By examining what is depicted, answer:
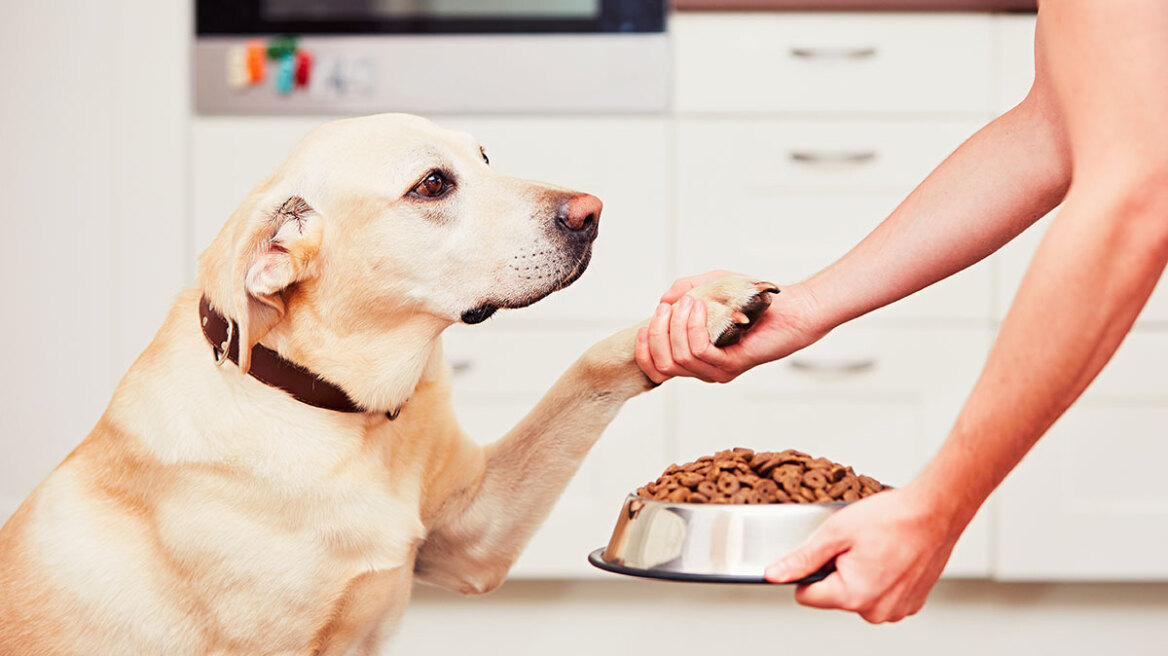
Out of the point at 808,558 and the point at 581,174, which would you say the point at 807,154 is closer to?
the point at 581,174

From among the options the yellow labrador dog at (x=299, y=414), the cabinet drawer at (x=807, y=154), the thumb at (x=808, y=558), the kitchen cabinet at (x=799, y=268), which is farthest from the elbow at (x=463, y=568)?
the cabinet drawer at (x=807, y=154)

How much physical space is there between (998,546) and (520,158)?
114cm

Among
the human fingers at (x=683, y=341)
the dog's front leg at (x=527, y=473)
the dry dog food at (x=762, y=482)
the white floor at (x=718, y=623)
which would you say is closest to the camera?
the dry dog food at (x=762, y=482)

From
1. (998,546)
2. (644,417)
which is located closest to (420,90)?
(644,417)

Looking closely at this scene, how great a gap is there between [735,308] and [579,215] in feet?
0.66

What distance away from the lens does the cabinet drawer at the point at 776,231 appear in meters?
2.03

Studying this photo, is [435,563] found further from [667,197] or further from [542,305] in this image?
[667,197]

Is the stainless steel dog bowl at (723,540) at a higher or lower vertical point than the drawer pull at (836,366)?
higher

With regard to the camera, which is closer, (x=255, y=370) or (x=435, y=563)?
(x=255, y=370)

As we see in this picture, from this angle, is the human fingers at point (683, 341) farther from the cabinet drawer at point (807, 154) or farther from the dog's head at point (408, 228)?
the cabinet drawer at point (807, 154)

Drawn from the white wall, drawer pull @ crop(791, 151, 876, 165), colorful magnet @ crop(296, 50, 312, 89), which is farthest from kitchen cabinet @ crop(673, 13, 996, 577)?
→ the white wall

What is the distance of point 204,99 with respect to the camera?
6.68 feet

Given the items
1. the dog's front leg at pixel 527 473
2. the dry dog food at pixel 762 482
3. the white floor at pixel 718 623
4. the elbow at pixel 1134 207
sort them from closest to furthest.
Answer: the elbow at pixel 1134 207 → the dry dog food at pixel 762 482 → the dog's front leg at pixel 527 473 → the white floor at pixel 718 623

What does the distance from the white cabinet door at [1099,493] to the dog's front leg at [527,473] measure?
109cm
